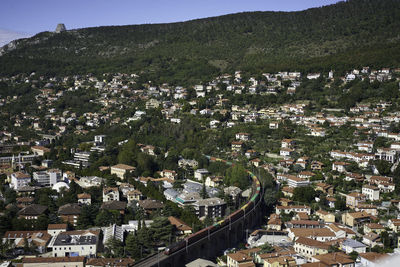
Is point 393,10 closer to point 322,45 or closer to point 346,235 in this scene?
point 322,45

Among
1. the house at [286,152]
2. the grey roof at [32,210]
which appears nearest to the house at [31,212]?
the grey roof at [32,210]

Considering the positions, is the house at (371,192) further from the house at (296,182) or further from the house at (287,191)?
the house at (287,191)

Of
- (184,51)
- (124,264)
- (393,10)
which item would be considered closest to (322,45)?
(393,10)

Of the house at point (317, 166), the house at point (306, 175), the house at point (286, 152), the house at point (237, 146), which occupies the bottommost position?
the house at point (306, 175)

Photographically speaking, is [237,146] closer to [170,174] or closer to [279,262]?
[170,174]

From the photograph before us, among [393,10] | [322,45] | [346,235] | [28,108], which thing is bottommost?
[346,235]
